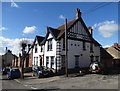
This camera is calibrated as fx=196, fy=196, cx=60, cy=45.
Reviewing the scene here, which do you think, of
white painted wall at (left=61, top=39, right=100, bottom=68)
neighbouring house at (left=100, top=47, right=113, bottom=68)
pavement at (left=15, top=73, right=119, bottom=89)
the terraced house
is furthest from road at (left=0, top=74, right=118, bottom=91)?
neighbouring house at (left=100, top=47, right=113, bottom=68)

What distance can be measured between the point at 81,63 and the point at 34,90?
747 inches

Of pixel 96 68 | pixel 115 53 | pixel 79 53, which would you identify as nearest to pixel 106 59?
pixel 115 53

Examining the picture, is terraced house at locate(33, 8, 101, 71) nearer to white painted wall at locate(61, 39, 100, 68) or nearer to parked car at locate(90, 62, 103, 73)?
white painted wall at locate(61, 39, 100, 68)

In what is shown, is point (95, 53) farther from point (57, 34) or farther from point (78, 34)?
point (57, 34)

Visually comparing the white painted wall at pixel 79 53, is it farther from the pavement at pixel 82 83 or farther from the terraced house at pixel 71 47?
the pavement at pixel 82 83

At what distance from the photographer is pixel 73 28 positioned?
33.4 meters

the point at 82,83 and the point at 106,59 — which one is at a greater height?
the point at 106,59

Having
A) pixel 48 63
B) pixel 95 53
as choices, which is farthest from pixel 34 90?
pixel 95 53

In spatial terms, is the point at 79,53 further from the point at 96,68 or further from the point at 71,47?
the point at 96,68

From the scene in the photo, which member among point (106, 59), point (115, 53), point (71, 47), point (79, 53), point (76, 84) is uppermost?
point (71, 47)

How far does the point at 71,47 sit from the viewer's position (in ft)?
107

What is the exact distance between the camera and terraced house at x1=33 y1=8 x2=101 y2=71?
31172mm

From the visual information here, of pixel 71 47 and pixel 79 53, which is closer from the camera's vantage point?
pixel 71 47

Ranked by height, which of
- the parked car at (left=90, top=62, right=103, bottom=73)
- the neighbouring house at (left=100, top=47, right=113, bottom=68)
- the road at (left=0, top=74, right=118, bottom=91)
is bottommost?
the road at (left=0, top=74, right=118, bottom=91)
